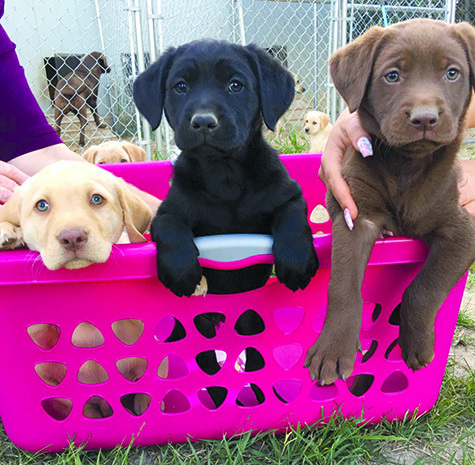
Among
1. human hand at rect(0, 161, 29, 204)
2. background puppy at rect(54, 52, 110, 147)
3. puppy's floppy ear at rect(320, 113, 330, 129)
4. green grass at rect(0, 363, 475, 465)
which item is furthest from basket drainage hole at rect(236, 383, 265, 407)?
background puppy at rect(54, 52, 110, 147)

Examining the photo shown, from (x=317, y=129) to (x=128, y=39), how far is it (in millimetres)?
2501

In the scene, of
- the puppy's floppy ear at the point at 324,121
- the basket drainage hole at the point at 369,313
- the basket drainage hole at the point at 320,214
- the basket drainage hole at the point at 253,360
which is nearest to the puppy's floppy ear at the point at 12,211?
the basket drainage hole at the point at 253,360

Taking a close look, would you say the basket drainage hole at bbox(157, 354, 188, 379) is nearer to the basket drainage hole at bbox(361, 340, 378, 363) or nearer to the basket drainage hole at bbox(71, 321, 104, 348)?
the basket drainage hole at bbox(71, 321, 104, 348)

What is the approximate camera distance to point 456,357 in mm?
2205

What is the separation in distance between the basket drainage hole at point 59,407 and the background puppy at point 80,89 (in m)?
5.71

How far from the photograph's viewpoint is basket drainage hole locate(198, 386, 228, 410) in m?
1.78

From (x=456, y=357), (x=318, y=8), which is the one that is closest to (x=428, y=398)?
(x=456, y=357)

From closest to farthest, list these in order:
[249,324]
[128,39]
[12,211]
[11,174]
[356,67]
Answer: [356,67]
[12,211]
[249,324]
[11,174]
[128,39]

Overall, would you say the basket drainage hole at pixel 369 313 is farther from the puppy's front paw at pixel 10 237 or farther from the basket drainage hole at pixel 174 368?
the puppy's front paw at pixel 10 237

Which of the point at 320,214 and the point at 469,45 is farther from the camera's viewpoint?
A: the point at 320,214

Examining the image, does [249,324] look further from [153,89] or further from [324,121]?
[324,121]

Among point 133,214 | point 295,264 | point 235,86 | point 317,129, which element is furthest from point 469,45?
point 317,129

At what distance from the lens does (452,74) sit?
4.99 feet

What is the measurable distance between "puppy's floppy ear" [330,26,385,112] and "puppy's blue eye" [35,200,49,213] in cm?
97
